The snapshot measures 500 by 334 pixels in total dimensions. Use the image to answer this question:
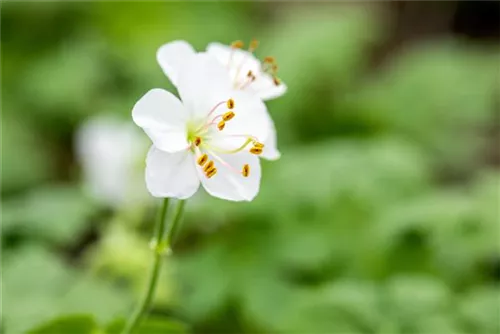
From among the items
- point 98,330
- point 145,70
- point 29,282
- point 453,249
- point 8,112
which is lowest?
point 98,330

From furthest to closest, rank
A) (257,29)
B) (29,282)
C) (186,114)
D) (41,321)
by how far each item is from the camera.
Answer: (257,29)
(29,282)
(41,321)
(186,114)

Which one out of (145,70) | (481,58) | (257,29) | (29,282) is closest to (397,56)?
(257,29)

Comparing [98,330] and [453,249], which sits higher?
[453,249]

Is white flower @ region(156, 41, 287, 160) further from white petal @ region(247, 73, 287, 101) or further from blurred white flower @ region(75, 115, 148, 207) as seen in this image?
blurred white flower @ region(75, 115, 148, 207)

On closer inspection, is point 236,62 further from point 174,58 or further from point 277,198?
point 277,198

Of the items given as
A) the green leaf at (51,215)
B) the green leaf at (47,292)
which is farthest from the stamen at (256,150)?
the green leaf at (51,215)

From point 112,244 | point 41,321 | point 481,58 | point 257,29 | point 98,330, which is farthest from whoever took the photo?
point 257,29

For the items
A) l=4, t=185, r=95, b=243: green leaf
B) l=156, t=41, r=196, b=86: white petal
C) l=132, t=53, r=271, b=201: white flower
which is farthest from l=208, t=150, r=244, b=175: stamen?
l=4, t=185, r=95, b=243: green leaf

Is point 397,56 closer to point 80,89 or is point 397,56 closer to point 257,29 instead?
point 257,29
